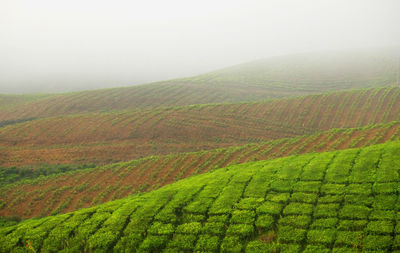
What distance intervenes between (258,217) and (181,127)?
26.0 meters

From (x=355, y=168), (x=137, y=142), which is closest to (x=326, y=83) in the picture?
(x=137, y=142)

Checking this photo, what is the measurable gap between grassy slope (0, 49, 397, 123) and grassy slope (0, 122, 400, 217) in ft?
97.4

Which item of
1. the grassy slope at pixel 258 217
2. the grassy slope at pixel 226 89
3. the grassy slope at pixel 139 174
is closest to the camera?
the grassy slope at pixel 258 217

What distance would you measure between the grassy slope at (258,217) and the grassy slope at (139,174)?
5324 mm

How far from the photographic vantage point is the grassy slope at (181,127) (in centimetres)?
3253

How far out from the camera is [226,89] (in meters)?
75.6

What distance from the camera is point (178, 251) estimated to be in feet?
41.7

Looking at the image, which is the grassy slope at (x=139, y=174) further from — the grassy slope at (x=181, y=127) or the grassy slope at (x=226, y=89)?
the grassy slope at (x=226, y=89)

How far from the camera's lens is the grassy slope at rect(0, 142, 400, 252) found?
40.6 feet

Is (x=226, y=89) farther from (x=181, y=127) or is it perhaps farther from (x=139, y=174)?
(x=139, y=174)

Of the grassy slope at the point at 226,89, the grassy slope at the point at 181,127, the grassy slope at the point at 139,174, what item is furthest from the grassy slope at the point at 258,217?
the grassy slope at the point at 226,89

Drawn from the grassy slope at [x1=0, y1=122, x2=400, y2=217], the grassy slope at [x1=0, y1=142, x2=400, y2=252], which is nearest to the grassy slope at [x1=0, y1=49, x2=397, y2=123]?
the grassy slope at [x1=0, y1=122, x2=400, y2=217]

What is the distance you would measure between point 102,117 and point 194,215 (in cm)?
3214

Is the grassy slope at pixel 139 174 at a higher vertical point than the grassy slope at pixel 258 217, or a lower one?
lower
